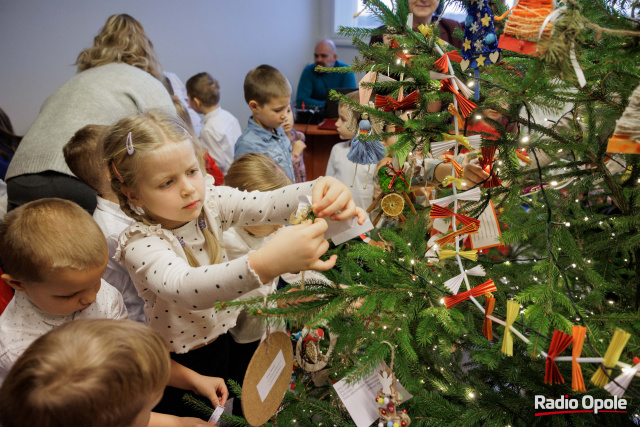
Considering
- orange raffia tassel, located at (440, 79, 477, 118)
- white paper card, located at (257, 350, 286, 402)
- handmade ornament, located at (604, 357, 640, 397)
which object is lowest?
white paper card, located at (257, 350, 286, 402)

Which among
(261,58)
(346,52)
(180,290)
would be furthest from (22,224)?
(346,52)

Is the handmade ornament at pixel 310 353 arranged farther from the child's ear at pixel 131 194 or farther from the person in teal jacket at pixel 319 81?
the person in teal jacket at pixel 319 81

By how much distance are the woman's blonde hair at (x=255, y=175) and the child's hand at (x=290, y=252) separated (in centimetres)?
95

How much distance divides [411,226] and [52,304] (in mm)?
909

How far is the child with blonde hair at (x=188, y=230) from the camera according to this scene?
2.76 ft

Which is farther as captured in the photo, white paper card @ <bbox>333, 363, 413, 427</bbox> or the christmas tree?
white paper card @ <bbox>333, 363, 413, 427</bbox>

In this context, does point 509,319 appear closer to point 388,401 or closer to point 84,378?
point 388,401

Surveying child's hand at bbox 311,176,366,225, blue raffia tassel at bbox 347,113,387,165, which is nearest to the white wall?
blue raffia tassel at bbox 347,113,387,165

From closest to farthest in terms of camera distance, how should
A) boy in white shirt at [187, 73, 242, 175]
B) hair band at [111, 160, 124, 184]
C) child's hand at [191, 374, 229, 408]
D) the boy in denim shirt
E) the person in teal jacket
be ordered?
hair band at [111, 160, 124, 184]
child's hand at [191, 374, 229, 408]
the boy in denim shirt
boy in white shirt at [187, 73, 242, 175]
the person in teal jacket

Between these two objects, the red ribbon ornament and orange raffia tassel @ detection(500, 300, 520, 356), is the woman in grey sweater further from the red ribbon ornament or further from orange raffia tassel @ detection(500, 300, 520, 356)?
orange raffia tassel @ detection(500, 300, 520, 356)

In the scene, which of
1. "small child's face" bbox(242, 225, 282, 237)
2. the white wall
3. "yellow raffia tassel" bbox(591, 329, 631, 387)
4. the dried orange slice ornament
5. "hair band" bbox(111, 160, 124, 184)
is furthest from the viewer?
the white wall

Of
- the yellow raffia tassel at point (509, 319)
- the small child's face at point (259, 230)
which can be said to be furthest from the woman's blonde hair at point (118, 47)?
the yellow raffia tassel at point (509, 319)

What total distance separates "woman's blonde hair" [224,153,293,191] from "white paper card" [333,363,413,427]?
98cm

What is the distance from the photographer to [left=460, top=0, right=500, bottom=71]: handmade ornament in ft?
3.65
